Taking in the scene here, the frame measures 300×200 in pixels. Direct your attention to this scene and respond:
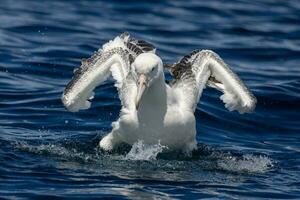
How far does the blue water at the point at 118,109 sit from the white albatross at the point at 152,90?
0.26 metres

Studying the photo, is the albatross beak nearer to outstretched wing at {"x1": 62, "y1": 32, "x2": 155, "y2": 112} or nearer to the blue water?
the blue water

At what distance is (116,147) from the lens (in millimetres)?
14734

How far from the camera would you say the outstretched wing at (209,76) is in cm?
1498

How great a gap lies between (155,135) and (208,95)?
5.82 m

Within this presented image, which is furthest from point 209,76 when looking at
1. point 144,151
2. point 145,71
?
point 145,71

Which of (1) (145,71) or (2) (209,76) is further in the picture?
(2) (209,76)

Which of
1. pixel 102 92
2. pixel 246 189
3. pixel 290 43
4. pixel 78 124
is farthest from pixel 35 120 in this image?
pixel 290 43

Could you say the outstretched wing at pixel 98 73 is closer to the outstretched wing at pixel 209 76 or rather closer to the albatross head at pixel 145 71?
the outstretched wing at pixel 209 76

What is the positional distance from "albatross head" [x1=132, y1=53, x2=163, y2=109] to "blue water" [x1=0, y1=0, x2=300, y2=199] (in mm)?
A: 1088

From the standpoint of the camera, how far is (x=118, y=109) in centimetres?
1853

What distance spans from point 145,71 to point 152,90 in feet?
1.81

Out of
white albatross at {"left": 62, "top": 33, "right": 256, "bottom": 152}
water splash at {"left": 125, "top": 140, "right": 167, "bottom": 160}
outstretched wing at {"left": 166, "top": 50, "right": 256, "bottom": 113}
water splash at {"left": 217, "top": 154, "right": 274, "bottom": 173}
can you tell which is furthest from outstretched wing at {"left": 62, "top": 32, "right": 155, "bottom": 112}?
water splash at {"left": 217, "top": 154, "right": 274, "bottom": 173}

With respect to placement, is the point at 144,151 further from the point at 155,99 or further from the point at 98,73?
the point at 98,73

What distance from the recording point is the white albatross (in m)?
13.8
